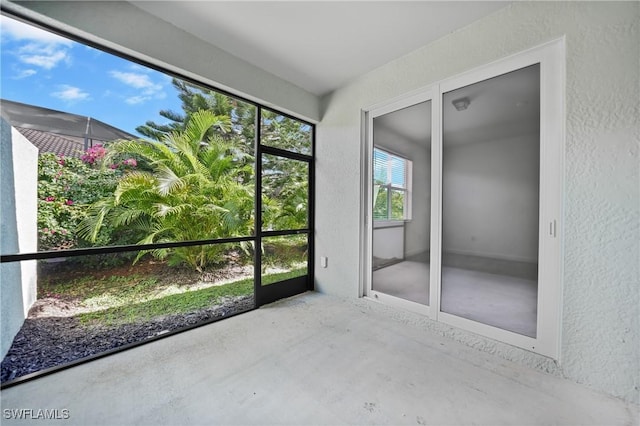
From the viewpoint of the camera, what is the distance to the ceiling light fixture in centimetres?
212

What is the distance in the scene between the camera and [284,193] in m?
3.17

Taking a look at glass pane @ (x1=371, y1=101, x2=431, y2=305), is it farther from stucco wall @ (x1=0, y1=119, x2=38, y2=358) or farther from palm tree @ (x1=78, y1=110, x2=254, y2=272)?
stucco wall @ (x1=0, y1=119, x2=38, y2=358)

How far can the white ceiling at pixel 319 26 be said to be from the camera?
1846 millimetres

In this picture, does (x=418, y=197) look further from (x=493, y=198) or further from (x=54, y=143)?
(x=54, y=143)

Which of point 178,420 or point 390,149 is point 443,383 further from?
point 390,149

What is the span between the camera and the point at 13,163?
1669 mm

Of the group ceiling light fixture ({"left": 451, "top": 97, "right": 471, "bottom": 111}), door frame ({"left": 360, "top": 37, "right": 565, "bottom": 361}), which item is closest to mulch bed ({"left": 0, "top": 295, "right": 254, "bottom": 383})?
door frame ({"left": 360, "top": 37, "right": 565, "bottom": 361})

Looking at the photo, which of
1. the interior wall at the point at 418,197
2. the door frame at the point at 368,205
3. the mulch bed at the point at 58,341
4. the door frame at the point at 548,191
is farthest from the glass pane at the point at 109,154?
the door frame at the point at 548,191

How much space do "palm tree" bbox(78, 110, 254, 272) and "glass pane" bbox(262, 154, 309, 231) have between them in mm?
240

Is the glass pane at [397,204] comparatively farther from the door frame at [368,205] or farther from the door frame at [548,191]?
the door frame at [548,191]

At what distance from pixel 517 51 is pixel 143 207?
3709 mm

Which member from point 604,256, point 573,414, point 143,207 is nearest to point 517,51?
point 604,256

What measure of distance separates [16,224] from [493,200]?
3682 millimetres

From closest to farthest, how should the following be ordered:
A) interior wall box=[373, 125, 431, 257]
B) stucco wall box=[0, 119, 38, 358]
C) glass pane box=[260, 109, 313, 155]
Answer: stucco wall box=[0, 119, 38, 358], interior wall box=[373, 125, 431, 257], glass pane box=[260, 109, 313, 155]
